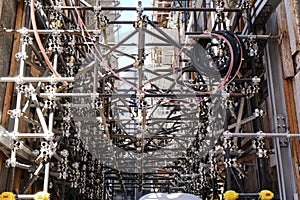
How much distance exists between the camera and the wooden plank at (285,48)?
412 centimetres

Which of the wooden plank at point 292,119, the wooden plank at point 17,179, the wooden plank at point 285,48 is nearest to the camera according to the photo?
the wooden plank at point 292,119

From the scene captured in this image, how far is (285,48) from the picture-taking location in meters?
4.20

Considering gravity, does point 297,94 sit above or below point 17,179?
above

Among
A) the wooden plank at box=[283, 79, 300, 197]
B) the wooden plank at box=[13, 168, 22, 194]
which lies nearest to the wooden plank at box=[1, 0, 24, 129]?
the wooden plank at box=[13, 168, 22, 194]

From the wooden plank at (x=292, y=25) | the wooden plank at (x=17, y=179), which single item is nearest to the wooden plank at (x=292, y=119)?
the wooden plank at (x=292, y=25)

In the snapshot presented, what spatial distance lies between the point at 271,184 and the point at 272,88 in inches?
50.0

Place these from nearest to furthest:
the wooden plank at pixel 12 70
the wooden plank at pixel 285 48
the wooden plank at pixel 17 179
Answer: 1. the wooden plank at pixel 285 48
2. the wooden plank at pixel 12 70
3. the wooden plank at pixel 17 179

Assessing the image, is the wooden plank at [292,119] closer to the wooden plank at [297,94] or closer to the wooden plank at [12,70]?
the wooden plank at [297,94]

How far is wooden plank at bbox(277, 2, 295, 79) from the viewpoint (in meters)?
4.12

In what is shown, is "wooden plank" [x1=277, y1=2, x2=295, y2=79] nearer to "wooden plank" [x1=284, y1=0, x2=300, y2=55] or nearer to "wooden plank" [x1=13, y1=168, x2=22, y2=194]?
"wooden plank" [x1=284, y1=0, x2=300, y2=55]

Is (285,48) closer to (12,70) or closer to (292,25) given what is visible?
(292,25)

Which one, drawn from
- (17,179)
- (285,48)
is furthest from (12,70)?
(285,48)

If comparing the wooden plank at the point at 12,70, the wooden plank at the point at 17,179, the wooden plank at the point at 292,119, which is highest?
the wooden plank at the point at 12,70

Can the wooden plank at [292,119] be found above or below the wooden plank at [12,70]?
below
